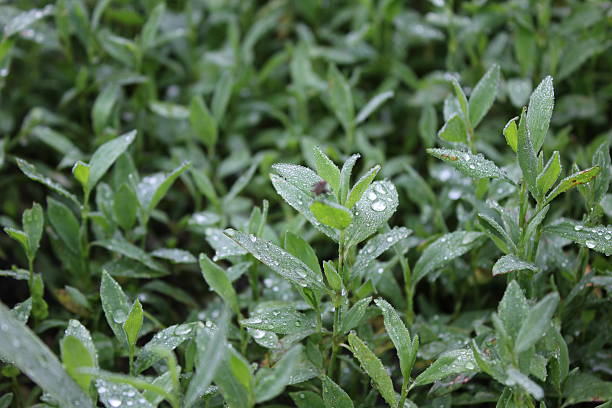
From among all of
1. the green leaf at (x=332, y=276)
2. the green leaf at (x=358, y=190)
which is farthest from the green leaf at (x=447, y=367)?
the green leaf at (x=358, y=190)

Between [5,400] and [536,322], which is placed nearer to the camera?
[536,322]

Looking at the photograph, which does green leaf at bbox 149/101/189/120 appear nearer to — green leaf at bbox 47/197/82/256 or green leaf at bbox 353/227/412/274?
green leaf at bbox 47/197/82/256

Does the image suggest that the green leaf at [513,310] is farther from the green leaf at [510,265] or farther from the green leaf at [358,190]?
the green leaf at [358,190]

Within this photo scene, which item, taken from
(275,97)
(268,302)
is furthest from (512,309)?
(275,97)

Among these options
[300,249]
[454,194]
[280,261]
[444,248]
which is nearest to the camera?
[280,261]

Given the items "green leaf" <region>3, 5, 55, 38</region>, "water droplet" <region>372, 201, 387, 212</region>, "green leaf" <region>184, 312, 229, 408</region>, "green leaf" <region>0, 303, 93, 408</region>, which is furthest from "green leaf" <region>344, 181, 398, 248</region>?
"green leaf" <region>3, 5, 55, 38</region>

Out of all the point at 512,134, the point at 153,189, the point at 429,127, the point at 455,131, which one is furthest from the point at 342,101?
the point at 512,134

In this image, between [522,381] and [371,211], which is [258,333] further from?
[522,381]
